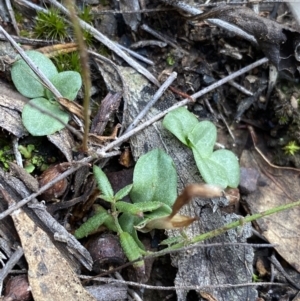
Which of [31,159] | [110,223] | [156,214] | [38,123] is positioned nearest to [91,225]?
[110,223]

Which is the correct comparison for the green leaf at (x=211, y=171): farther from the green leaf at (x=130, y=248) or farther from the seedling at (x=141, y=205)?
the green leaf at (x=130, y=248)

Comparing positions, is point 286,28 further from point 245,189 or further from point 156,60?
point 245,189

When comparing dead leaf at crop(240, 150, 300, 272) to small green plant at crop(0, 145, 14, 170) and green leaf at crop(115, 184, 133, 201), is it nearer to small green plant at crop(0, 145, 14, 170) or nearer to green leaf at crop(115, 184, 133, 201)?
green leaf at crop(115, 184, 133, 201)

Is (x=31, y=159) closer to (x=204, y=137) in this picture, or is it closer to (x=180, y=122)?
(x=180, y=122)

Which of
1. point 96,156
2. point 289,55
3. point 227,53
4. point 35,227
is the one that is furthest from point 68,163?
point 289,55

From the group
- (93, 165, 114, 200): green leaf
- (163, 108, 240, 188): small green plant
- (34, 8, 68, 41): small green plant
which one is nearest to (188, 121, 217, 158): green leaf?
(163, 108, 240, 188): small green plant

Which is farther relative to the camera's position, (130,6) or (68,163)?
(130,6)

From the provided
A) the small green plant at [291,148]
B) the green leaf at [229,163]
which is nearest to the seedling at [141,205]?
the green leaf at [229,163]
